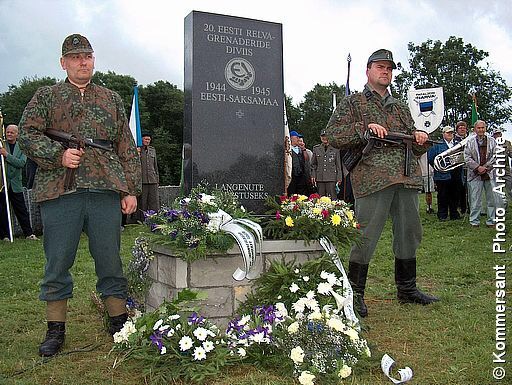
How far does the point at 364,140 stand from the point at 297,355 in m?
2.12

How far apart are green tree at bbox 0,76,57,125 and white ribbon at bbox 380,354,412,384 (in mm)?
32304

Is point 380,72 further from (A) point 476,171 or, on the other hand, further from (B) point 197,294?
(A) point 476,171

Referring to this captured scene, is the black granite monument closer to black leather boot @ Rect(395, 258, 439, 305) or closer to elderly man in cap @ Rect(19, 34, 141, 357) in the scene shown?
elderly man in cap @ Rect(19, 34, 141, 357)

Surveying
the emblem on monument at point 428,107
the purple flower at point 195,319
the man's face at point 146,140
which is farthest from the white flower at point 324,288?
the emblem on monument at point 428,107

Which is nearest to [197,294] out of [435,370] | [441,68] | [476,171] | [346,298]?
[346,298]

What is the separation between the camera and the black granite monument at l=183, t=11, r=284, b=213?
4.93 meters

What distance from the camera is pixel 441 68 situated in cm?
4691

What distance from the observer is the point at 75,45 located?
13.2 feet

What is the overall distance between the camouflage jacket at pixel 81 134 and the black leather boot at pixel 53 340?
35.9 inches

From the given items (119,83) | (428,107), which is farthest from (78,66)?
(119,83)

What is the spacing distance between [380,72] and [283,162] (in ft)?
3.83

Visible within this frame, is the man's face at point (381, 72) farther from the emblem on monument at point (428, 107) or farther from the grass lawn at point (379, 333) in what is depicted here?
the emblem on monument at point (428, 107)

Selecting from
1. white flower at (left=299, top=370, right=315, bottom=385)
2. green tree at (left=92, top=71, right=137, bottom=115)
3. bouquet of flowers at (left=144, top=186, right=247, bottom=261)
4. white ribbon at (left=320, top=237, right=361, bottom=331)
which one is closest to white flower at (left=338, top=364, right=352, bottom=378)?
white flower at (left=299, top=370, right=315, bottom=385)

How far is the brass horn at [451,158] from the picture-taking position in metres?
10.8
